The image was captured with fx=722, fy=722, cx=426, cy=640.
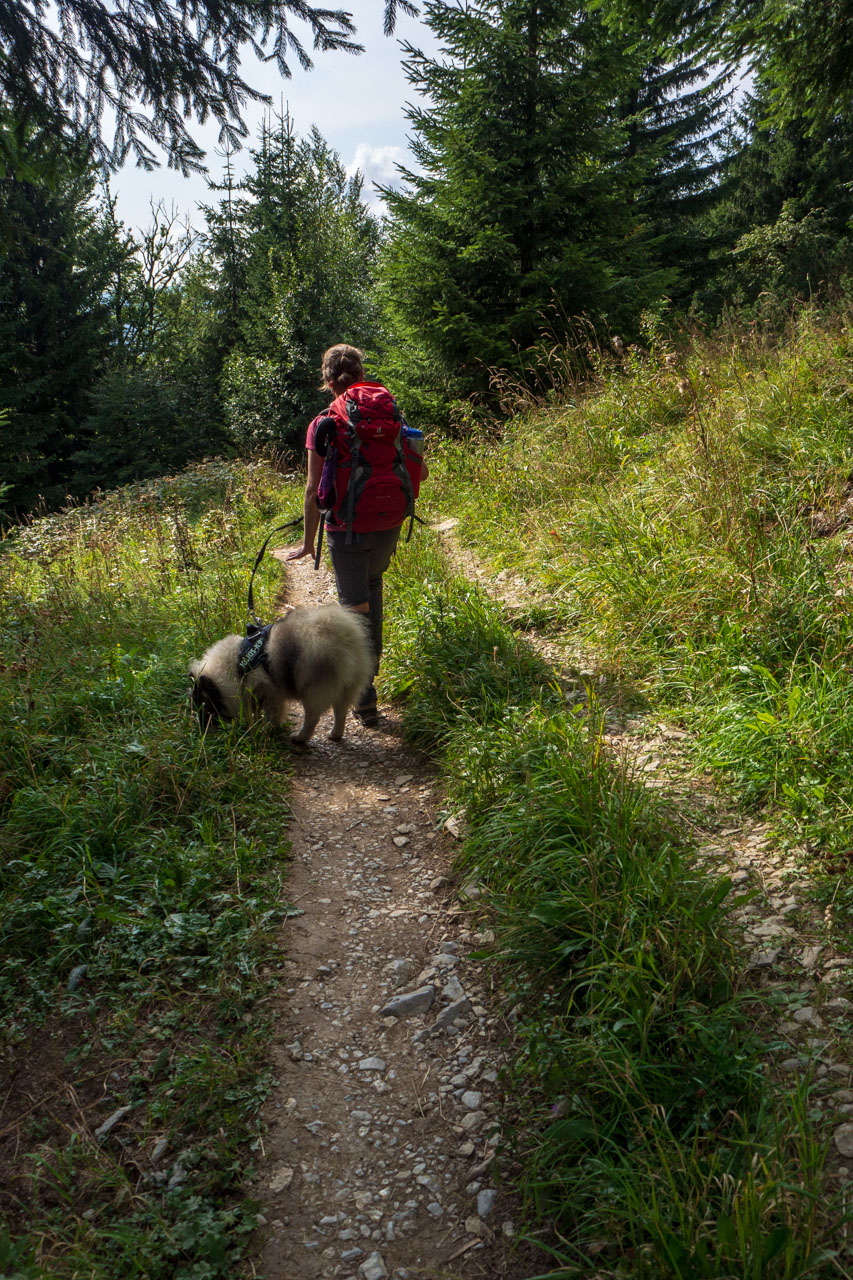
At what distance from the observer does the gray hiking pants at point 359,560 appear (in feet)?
16.9

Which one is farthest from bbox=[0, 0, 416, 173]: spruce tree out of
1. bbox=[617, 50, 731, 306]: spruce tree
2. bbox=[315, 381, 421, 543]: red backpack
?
bbox=[617, 50, 731, 306]: spruce tree

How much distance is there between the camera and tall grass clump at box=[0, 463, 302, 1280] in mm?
2238

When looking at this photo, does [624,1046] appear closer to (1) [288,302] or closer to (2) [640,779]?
(2) [640,779]

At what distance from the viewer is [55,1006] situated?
2.97 metres

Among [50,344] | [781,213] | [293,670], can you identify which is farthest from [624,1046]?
[50,344]

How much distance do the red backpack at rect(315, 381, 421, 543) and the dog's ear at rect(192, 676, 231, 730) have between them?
4.45 ft

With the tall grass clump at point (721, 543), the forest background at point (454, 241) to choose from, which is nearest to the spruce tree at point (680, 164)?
the forest background at point (454, 241)

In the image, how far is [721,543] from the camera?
4918 millimetres

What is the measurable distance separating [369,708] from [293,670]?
85 cm

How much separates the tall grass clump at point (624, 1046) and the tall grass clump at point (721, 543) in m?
0.81

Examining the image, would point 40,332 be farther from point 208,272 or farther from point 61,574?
point 61,574

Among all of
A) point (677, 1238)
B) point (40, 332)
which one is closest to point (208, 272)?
point (40, 332)

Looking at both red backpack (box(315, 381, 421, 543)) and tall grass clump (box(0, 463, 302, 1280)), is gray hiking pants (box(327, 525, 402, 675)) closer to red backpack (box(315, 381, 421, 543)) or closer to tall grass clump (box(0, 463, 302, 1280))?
red backpack (box(315, 381, 421, 543))

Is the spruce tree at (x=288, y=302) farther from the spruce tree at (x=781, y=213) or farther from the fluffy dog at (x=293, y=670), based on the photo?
the fluffy dog at (x=293, y=670)
